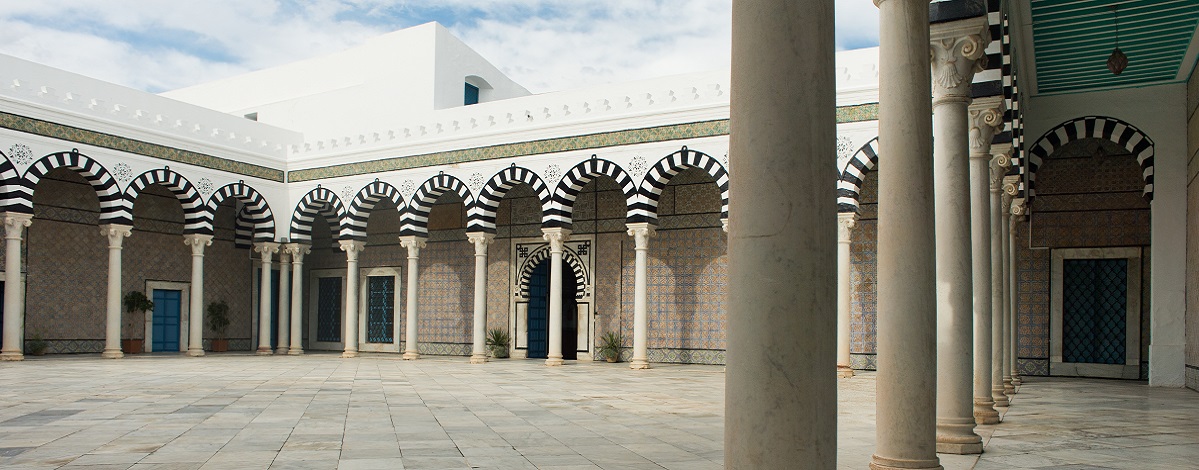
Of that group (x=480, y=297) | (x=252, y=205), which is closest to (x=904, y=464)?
(x=480, y=297)

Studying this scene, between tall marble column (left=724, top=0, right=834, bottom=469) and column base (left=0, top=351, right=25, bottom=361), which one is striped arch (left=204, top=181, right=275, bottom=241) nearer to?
column base (left=0, top=351, right=25, bottom=361)

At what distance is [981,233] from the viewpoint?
18.6 feet

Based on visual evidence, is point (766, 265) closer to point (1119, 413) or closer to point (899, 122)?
point (899, 122)

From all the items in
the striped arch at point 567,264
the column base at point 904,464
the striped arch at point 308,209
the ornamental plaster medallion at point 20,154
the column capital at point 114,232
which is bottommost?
the column base at point 904,464

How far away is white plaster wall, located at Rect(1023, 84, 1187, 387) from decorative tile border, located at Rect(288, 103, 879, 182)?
10.8 feet

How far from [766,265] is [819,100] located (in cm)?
37

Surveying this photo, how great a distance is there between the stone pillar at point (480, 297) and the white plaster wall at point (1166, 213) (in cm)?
817

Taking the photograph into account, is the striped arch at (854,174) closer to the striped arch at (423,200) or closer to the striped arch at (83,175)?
the striped arch at (423,200)

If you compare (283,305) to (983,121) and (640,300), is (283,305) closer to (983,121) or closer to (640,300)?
(640,300)

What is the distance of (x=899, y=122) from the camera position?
12.1ft

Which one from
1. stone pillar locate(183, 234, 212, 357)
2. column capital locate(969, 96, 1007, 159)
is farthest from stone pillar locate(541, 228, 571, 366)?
column capital locate(969, 96, 1007, 159)

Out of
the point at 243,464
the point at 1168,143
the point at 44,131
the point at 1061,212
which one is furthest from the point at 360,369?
the point at 1168,143

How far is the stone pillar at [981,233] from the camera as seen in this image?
18.5 ft

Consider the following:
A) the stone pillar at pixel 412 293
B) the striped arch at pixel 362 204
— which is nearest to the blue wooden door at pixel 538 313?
the stone pillar at pixel 412 293
